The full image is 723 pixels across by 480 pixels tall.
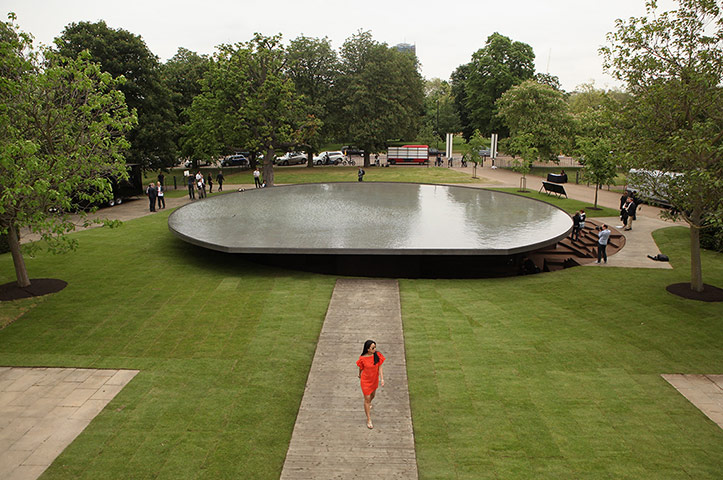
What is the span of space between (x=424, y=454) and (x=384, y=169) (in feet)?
149

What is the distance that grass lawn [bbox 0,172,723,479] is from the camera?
7.20 metres

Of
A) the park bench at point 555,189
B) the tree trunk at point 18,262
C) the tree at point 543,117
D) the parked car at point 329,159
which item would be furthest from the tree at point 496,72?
the tree trunk at point 18,262

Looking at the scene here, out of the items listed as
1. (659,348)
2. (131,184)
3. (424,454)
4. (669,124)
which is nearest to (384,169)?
(131,184)

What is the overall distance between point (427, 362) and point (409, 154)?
154 ft

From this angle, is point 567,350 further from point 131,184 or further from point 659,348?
point 131,184

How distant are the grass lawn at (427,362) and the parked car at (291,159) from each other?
1573 inches

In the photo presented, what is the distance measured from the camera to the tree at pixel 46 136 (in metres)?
11.6

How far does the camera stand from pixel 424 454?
7.23 meters

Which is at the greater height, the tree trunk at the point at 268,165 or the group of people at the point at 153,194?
the tree trunk at the point at 268,165

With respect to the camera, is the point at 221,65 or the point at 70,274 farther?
the point at 221,65

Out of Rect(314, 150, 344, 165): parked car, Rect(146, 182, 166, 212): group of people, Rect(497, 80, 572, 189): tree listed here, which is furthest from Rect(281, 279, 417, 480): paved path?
Rect(314, 150, 344, 165): parked car

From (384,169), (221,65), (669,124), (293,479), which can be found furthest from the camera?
(384,169)

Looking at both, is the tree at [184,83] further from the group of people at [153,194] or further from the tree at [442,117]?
the tree at [442,117]

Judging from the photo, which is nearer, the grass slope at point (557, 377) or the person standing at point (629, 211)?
the grass slope at point (557, 377)
